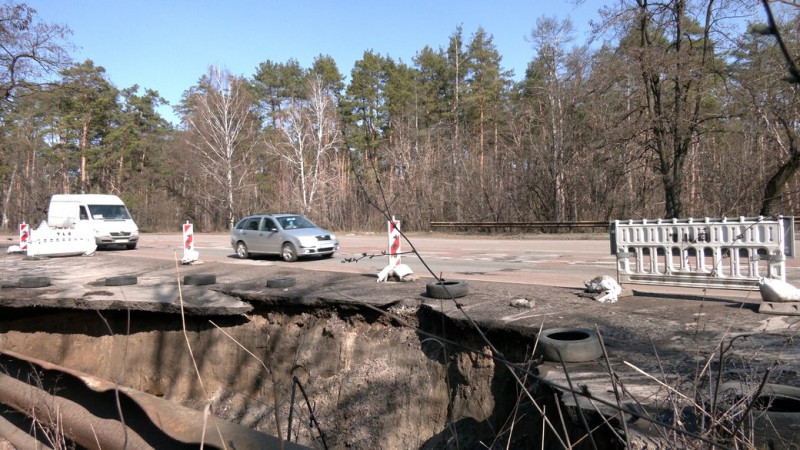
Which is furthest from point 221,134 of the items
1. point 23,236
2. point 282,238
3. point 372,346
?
point 372,346

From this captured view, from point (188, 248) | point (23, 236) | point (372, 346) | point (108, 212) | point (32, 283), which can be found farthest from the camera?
point (108, 212)

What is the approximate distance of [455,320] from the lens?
682 centimetres

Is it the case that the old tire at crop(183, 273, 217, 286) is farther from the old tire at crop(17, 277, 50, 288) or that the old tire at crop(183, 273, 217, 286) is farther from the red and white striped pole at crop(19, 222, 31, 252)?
the red and white striped pole at crop(19, 222, 31, 252)

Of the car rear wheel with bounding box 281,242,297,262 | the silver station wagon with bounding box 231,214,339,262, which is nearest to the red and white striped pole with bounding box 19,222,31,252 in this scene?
the silver station wagon with bounding box 231,214,339,262

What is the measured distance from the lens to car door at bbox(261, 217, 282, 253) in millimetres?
16562

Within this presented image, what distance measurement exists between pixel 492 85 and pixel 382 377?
3645cm

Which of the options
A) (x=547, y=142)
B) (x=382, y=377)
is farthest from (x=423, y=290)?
(x=547, y=142)

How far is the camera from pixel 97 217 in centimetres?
2153

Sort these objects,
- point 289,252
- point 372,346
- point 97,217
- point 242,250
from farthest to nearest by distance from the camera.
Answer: point 97,217
point 242,250
point 289,252
point 372,346

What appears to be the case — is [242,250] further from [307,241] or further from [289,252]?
[307,241]

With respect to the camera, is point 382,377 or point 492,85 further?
point 492,85

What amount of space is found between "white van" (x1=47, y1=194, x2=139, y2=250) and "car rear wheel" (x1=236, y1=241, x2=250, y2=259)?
6.73 metres

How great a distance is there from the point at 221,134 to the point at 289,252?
3101cm

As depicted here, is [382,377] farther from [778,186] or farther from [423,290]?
[778,186]
